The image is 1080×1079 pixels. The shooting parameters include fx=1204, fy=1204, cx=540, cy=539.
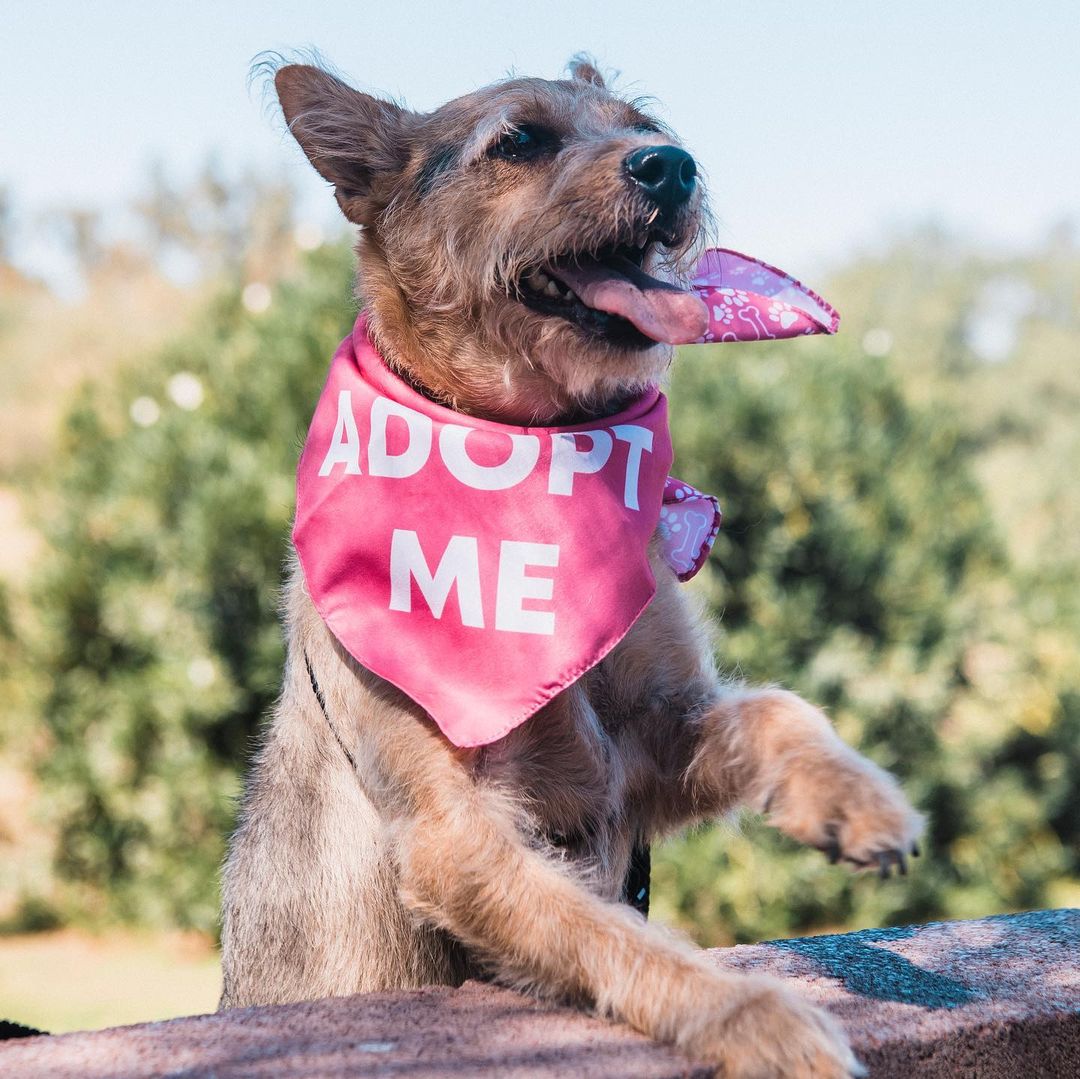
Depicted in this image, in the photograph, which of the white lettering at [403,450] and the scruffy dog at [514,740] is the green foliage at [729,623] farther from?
the white lettering at [403,450]

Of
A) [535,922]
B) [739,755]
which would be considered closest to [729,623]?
[739,755]

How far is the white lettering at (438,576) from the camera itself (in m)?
3.03

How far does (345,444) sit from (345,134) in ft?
3.43

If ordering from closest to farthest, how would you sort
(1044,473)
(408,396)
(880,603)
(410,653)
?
(410,653), (408,396), (880,603), (1044,473)

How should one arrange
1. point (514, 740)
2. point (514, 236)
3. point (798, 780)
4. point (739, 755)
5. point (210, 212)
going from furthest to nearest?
1. point (210, 212)
2. point (514, 236)
3. point (739, 755)
4. point (514, 740)
5. point (798, 780)

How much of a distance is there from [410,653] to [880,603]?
506 cm

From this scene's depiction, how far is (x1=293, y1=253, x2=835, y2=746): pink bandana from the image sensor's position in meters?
2.94

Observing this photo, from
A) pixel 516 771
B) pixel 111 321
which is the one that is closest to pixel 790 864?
pixel 516 771

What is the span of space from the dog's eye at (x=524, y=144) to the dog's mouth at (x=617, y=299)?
37 cm

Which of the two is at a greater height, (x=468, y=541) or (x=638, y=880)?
(x=468, y=541)

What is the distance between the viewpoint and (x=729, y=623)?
23.4ft

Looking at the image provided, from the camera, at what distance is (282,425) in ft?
23.5

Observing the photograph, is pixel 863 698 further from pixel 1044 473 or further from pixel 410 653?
pixel 1044 473

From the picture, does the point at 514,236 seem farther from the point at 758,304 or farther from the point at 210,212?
the point at 210,212
